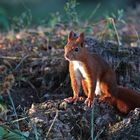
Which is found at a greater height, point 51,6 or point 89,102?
point 51,6

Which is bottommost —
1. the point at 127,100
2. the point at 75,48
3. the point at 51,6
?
the point at 127,100

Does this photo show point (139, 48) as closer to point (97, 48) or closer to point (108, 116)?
point (97, 48)

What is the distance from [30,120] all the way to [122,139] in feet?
1.99

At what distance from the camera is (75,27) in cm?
748

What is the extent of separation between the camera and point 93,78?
571 centimetres

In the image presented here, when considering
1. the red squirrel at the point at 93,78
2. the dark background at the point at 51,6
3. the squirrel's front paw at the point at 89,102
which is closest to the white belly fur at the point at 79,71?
the red squirrel at the point at 93,78

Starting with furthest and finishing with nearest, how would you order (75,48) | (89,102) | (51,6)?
Answer: (51,6) → (75,48) → (89,102)

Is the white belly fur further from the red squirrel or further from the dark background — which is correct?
the dark background

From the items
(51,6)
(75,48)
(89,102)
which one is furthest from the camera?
(51,6)

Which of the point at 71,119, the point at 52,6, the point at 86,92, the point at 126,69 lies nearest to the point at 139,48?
the point at 126,69

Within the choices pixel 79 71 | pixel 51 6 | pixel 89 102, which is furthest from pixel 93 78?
pixel 51 6

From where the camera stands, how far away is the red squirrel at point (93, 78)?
18.6 feet

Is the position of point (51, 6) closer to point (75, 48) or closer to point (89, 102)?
point (75, 48)

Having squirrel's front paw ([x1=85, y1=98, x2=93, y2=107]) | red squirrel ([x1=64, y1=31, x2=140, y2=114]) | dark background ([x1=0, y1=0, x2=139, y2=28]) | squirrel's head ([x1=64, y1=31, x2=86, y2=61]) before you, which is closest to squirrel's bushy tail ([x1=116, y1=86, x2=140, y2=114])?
red squirrel ([x1=64, y1=31, x2=140, y2=114])
